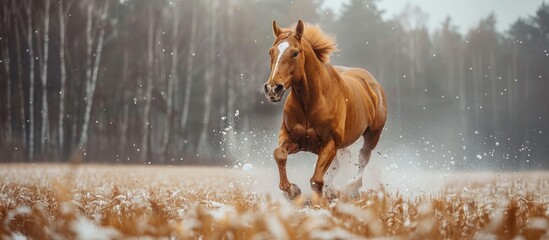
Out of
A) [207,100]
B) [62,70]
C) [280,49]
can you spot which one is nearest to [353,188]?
[280,49]

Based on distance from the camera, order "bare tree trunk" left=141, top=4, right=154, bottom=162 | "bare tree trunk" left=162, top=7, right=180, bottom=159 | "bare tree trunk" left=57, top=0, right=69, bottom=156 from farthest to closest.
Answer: "bare tree trunk" left=162, top=7, right=180, bottom=159
"bare tree trunk" left=141, top=4, right=154, bottom=162
"bare tree trunk" left=57, top=0, right=69, bottom=156

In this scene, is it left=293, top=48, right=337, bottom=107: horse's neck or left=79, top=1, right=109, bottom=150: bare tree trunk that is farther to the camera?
left=79, top=1, right=109, bottom=150: bare tree trunk

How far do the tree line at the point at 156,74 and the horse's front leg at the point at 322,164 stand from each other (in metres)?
22.0

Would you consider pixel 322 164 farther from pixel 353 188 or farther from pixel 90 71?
pixel 90 71

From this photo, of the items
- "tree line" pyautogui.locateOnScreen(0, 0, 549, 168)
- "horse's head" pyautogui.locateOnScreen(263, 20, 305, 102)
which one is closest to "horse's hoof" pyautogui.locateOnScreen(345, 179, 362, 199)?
"horse's head" pyautogui.locateOnScreen(263, 20, 305, 102)

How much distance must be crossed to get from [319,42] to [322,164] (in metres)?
1.25

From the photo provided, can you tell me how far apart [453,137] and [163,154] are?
15368 mm

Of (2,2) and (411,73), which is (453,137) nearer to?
(411,73)

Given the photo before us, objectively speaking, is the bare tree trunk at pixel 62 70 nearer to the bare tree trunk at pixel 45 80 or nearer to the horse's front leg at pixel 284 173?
the bare tree trunk at pixel 45 80

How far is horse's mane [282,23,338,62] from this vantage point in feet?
20.5

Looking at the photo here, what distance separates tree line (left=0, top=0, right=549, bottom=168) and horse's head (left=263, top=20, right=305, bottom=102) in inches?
878

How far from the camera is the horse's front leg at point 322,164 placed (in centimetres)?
587

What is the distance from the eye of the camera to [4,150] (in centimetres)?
2853

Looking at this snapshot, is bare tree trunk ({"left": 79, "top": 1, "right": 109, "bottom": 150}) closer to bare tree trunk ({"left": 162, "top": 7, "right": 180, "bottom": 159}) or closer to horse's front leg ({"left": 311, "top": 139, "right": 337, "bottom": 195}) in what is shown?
bare tree trunk ({"left": 162, "top": 7, "right": 180, "bottom": 159})
